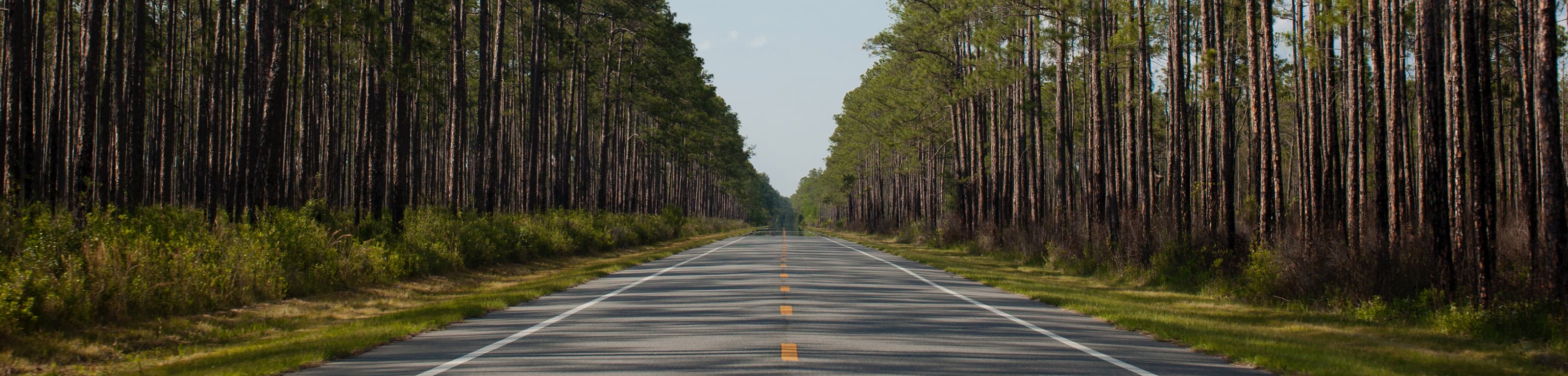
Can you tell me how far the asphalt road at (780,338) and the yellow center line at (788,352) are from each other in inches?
0.9

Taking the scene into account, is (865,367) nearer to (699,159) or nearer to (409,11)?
(409,11)

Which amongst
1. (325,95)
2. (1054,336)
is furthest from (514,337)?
(325,95)

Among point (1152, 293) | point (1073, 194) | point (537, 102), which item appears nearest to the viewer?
point (1152, 293)

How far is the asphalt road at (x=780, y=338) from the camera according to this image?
8117mm

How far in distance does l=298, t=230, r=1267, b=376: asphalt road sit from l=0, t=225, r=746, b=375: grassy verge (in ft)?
1.73

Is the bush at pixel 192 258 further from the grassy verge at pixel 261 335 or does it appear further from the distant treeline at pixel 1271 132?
the distant treeline at pixel 1271 132

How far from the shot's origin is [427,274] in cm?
2052

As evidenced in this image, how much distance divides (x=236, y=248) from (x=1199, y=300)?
1541cm

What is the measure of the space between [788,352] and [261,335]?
21.1ft

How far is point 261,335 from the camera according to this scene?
11242mm

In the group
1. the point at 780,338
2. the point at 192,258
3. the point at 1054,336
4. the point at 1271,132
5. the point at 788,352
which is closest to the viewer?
the point at 788,352

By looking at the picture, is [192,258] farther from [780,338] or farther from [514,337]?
[780,338]

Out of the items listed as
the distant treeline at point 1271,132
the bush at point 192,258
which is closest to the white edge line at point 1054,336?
the distant treeline at point 1271,132

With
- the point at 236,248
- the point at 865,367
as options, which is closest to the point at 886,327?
the point at 865,367
